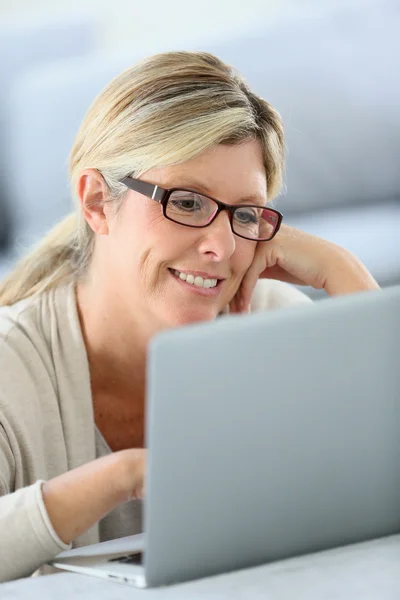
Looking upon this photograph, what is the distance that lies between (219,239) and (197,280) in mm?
80

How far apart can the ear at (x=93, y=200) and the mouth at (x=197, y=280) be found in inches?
5.6

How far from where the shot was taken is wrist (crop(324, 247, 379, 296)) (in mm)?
1383

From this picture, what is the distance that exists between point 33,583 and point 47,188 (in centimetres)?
191

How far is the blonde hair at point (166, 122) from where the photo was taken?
48.6 inches

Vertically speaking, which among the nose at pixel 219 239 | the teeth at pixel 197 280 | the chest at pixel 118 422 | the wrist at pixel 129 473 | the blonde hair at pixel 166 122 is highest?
the blonde hair at pixel 166 122

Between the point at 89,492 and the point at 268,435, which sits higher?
the point at 268,435

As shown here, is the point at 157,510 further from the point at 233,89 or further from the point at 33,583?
the point at 233,89

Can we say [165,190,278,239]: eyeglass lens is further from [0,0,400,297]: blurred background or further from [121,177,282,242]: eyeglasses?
[0,0,400,297]: blurred background

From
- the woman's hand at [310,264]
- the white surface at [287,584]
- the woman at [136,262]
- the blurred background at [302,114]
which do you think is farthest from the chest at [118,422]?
the blurred background at [302,114]

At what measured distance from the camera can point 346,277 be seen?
1.39 metres

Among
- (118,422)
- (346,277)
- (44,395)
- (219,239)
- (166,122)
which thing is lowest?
(118,422)

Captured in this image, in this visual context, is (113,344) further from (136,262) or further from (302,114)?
(302,114)

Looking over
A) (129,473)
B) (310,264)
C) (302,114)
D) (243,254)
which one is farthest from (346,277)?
(302,114)

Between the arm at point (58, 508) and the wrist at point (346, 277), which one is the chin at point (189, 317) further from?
the arm at point (58, 508)
